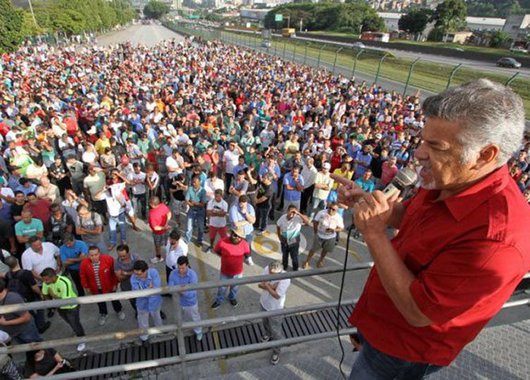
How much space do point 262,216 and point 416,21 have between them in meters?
81.7

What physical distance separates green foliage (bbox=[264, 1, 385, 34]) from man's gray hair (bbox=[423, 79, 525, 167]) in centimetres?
9062

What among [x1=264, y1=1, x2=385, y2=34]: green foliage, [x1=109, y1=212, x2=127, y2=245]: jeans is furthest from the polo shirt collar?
[x1=264, y1=1, x2=385, y2=34]: green foliage

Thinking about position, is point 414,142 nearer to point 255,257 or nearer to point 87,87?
point 255,257

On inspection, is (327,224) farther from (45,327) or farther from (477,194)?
(477,194)

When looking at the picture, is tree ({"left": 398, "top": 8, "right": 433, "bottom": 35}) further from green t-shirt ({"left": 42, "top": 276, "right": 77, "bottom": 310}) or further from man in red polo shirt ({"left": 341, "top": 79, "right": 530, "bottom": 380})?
man in red polo shirt ({"left": 341, "top": 79, "right": 530, "bottom": 380})

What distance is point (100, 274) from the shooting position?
5516 millimetres

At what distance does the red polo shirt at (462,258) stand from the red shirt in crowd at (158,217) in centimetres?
634

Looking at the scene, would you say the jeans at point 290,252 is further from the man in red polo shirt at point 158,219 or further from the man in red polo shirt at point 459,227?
the man in red polo shirt at point 459,227

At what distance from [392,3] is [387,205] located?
21676cm

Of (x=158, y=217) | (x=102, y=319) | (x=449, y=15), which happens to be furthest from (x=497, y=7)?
(x=102, y=319)

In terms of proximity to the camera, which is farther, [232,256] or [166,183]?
[166,183]

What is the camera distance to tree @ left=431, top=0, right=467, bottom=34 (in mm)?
67938

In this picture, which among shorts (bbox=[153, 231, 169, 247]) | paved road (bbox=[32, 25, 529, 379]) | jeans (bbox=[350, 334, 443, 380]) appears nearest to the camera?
jeans (bbox=[350, 334, 443, 380])

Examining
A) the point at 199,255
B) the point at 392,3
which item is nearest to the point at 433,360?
the point at 199,255
